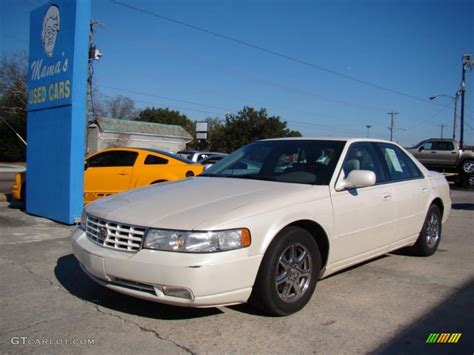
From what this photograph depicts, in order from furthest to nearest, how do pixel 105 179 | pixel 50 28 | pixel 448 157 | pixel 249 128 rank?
pixel 249 128
pixel 448 157
pixel 105 179
pixel 50 28

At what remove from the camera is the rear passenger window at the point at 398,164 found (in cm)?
543

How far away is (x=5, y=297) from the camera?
423 cm

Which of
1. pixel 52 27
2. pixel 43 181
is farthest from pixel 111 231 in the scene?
pixel 52 27

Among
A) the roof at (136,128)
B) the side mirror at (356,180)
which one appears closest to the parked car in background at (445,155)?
the side mirror at (356,180)

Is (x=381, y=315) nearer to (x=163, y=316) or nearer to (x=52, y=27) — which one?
(x=163, y=316)

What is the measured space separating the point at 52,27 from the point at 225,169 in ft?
17.4

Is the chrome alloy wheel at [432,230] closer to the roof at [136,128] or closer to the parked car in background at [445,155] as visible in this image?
the parked car in background at [445,155]

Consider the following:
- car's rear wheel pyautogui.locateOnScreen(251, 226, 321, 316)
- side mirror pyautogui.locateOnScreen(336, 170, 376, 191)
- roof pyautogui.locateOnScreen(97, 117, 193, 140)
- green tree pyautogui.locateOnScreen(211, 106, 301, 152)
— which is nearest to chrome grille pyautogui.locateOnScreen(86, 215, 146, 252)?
car's rear wheel pyautogui.locateOnScreen(251, 226, 321, 316)

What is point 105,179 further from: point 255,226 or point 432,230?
point 255,226

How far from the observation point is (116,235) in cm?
363

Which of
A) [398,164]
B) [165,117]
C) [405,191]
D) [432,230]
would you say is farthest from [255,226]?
[165,117]

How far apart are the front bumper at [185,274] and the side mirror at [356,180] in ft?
4.34

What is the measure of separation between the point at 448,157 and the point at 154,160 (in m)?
16.7

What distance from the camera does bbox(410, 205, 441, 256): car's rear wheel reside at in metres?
5.93
